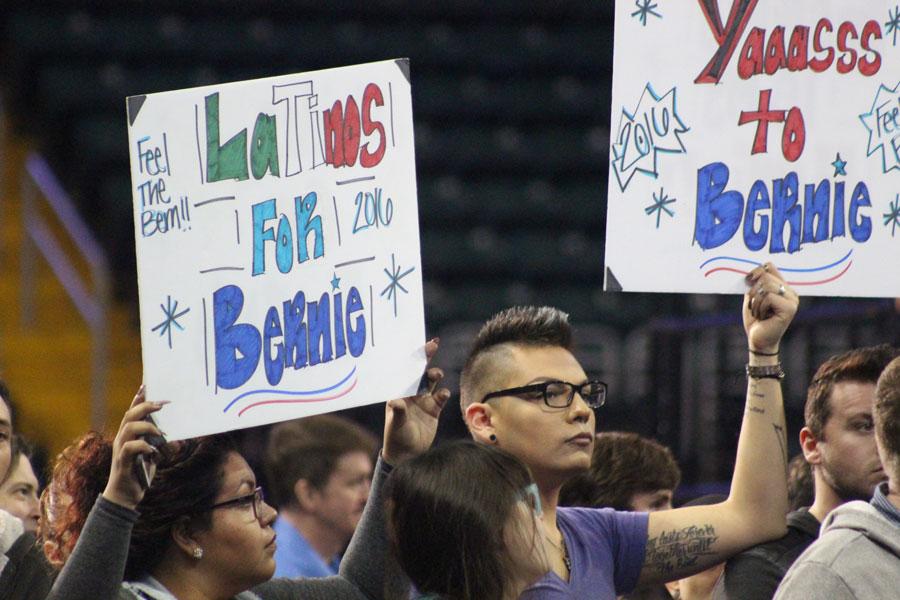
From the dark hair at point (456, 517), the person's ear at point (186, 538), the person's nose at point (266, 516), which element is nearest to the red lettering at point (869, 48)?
the dark hair at point (456, 517)

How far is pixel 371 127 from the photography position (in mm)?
2443

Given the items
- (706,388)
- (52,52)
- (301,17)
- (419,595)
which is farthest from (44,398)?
(419,595)

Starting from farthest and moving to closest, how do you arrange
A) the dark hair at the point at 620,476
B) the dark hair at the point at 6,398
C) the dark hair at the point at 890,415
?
the dark hair at the point at 620,476, the dark hair at the point at 6,398, the dark hair at the point at 890,415

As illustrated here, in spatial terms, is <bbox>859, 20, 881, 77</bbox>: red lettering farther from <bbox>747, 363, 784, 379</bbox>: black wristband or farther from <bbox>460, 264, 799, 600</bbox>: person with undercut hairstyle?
<bbox>747, 363, 784, 379</bbox>: black wristband

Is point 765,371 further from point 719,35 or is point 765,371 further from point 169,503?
point 169,503

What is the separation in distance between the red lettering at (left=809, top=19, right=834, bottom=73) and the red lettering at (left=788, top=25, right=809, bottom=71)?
Answer: 0.01m

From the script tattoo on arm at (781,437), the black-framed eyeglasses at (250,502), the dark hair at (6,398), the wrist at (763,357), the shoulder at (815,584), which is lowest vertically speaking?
the shoulder at (815,584)

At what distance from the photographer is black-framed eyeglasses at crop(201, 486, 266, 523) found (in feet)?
7.32

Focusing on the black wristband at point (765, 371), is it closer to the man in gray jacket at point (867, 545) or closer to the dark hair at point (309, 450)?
the man in gray jacket at point (867, 545)

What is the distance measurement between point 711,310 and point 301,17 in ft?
9.85

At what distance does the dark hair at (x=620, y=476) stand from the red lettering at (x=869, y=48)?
852 mm

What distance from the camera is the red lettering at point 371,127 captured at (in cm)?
244

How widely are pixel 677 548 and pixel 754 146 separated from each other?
65cm

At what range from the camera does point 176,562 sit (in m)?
2.22
